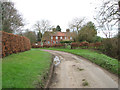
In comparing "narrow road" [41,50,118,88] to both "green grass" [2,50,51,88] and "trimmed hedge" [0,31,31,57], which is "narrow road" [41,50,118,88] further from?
"trimmed hedge" [0,31,31,57]

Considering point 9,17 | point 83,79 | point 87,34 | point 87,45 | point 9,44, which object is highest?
point 9,17

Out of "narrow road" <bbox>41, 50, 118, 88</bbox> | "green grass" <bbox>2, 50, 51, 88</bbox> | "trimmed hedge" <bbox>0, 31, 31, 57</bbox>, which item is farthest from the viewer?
"trimmed hedge" <bbox>0, 31, 31, 57</bbox>

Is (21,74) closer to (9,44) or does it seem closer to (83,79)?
(83,79)

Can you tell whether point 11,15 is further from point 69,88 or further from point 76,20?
point 76,20

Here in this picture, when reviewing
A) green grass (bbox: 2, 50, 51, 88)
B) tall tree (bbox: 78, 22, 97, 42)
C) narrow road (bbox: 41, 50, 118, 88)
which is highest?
tall tree (bbox: 78, 22, 97, 42)

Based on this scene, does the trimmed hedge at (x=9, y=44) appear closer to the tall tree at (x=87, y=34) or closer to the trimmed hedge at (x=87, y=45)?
the trimmed hedge at (x=87, y=45)

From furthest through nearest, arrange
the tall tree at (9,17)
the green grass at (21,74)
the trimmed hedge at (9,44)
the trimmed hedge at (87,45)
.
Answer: the trimmed hedge at (87,45)
the tall tree at (9,17)
the trimmed hedge at (9,44)
the green grass at (21,74)

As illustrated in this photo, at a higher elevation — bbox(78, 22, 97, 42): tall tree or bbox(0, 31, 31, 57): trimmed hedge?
bbox(78, 22, 97, 42): tall tree

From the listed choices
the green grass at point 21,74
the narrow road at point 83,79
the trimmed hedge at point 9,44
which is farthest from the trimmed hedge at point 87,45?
the green grass at point 21,74

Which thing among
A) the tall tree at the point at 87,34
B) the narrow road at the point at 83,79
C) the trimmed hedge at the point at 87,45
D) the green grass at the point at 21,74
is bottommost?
the narrow road at the point at 83,79

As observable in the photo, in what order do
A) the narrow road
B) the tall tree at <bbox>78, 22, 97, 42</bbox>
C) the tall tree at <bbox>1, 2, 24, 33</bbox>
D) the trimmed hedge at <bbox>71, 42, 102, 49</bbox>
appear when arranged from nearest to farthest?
the narrow road → the tall tree at <bbox>1, 2, 24, 33</bbox> → the trimmed hedge at <bbox>71, 42, 102, 49</bbox> → the tall tree at <bbox>78, 22, 97, 42</bbox>

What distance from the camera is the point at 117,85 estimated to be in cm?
394

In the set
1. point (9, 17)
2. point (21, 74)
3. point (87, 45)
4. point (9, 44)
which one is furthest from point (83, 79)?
point (87, 45)

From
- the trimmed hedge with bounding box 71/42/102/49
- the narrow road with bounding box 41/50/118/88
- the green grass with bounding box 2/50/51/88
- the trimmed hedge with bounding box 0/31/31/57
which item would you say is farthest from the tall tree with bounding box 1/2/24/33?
the trimmed hedge with bounding box 71/42/102/49
